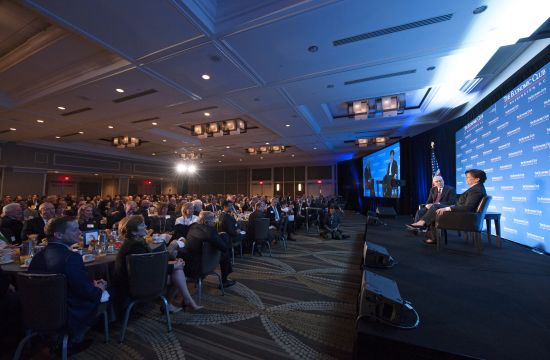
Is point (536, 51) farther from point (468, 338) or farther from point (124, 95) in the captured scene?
point (124, 95)

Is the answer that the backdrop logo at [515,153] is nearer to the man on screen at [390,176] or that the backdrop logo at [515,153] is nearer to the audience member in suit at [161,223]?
the man on screen at [390,176]

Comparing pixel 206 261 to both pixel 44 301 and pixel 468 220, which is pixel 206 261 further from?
pixel 468 220

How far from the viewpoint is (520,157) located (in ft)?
13.6

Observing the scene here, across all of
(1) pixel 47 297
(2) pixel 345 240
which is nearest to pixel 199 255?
(1) pixel 47 297

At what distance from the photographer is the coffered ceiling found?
10.1 feet

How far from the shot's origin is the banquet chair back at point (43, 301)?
1.78 meters

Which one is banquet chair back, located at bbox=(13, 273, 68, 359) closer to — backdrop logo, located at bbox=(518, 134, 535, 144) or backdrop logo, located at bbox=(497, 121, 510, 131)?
backdrop logo, located at bbox=(518, 134, 535, 144)

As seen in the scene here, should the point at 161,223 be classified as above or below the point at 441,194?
below

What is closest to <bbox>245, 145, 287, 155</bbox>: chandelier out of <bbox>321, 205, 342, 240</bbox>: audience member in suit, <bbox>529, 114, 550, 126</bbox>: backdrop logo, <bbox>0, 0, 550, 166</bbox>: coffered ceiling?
<bbox>0, 0, 550, 166</bbox>: coffered ceiling

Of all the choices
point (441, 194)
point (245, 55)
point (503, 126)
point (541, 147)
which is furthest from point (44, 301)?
point (503, 126)

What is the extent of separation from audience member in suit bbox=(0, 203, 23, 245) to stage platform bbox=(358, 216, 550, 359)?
5309mm

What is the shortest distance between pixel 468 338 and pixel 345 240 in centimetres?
588

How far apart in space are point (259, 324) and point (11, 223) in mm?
4448

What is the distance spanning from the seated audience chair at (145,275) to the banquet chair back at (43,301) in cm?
51
